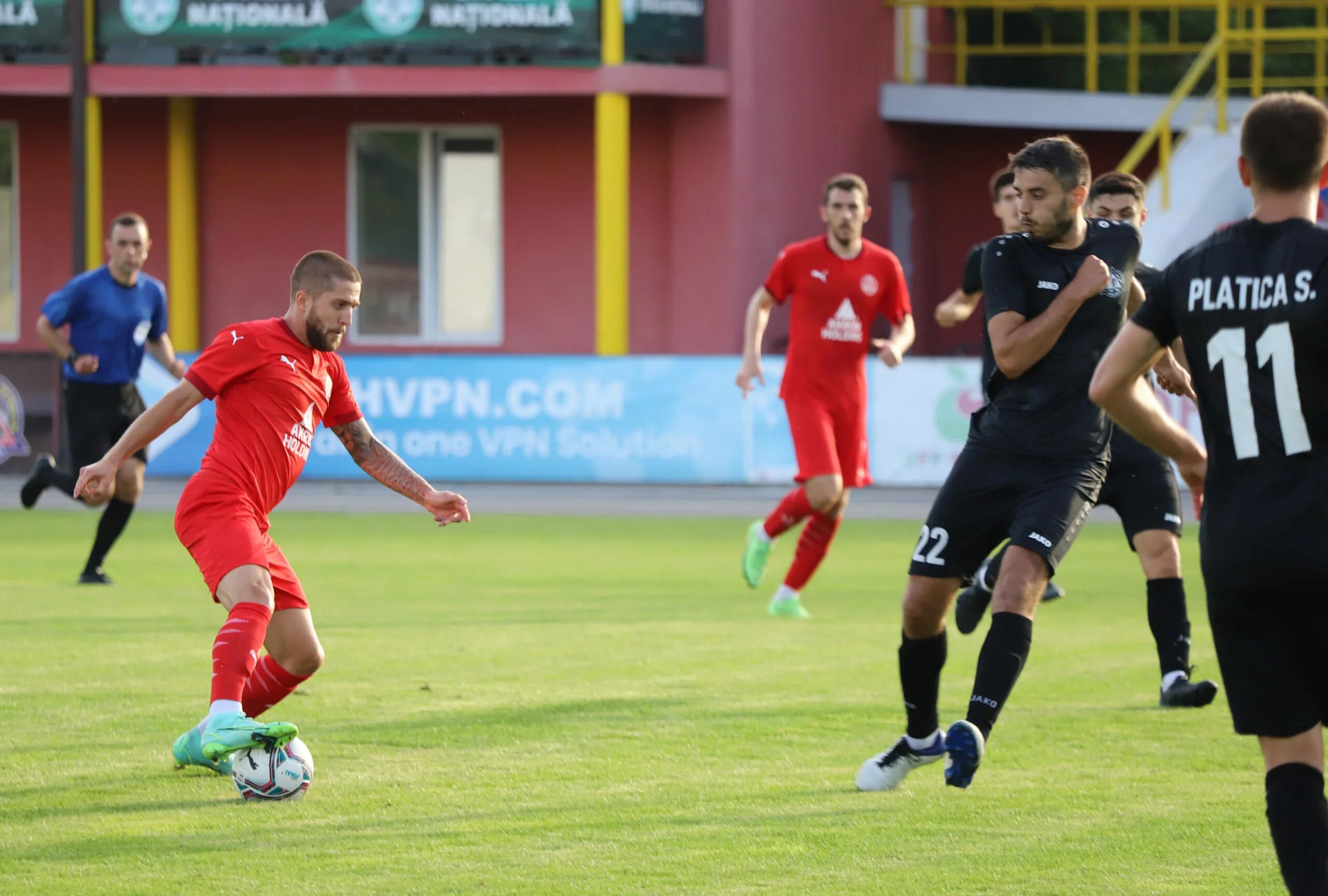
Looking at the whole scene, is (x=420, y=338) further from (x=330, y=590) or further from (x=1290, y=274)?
(x=1290, y=274)

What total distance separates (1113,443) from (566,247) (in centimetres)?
1659

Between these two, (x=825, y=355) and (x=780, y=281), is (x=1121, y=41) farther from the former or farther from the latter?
(x=825, y=355)

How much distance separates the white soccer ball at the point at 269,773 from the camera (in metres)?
5.79

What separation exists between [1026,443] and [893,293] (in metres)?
4.86

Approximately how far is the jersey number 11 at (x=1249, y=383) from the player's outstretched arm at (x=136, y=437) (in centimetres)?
331

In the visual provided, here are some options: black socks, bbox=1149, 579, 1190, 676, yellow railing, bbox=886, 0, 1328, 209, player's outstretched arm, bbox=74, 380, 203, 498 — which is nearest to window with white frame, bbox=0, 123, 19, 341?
yellow railing, bbox=886, 0, 1328, 209

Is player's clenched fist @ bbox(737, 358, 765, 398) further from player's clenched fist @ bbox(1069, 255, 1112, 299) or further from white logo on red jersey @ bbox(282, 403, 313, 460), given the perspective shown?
player's clenched fist @ bbox(1069, 255, 1112, 299)

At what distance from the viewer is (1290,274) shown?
3.88 metres

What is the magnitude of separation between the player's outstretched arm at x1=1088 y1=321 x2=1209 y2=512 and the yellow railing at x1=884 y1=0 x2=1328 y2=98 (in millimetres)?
19758

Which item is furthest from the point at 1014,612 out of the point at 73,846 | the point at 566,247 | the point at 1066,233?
the point at 566,247

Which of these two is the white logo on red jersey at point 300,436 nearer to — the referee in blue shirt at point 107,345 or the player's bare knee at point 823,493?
the player's bare knee at point 823,493

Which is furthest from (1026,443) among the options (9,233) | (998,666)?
(9,233)

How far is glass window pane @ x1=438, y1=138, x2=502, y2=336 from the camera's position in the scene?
24125 mm

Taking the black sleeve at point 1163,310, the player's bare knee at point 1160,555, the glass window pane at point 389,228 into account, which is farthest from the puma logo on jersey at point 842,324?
the glass window pane at point 389,228
